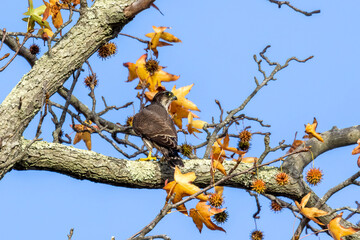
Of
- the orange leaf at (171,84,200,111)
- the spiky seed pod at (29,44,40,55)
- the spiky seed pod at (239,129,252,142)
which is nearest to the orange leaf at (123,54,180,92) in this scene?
the orange leaf at (171,84,200,111)

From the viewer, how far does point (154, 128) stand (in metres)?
6.44

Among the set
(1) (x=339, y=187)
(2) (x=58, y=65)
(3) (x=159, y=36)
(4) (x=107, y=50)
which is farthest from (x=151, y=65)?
(1) (x=339, y=187)

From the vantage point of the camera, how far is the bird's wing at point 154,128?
6269mm

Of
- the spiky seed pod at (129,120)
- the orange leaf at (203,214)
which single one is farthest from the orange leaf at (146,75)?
the orange leaf at (203,214)

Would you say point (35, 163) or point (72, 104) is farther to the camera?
point (72, 104)

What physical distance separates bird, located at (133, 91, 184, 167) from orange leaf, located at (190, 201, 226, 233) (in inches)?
58.2

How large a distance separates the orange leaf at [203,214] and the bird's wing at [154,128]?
1.72 m

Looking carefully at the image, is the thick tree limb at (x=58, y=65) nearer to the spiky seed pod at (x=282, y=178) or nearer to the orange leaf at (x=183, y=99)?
the orange leaf at (x=183, y=99)

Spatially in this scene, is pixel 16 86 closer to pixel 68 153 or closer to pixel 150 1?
pixel 68 153

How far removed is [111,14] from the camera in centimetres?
512

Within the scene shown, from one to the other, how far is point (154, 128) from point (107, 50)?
3.51 feet

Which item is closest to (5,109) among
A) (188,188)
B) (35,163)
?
(35,163)

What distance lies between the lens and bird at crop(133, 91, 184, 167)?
616cm

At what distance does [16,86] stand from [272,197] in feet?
8.40
